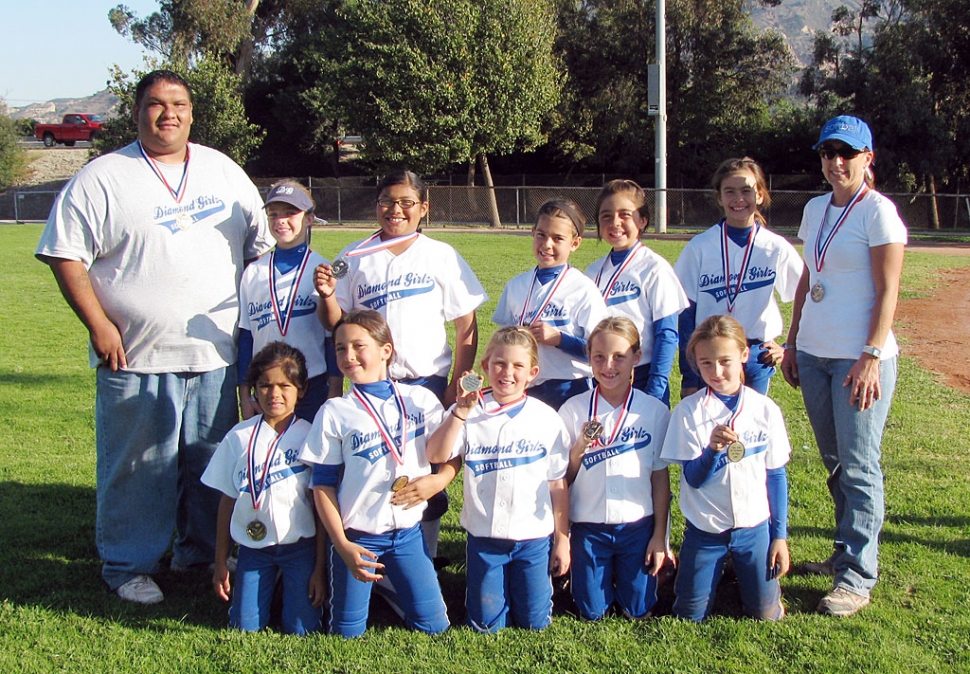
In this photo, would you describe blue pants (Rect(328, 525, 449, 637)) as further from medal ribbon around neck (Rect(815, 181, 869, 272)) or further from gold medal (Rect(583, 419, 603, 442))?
medal ribbon around neck (Rect(815, 181, 869, 272))

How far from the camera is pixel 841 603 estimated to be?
385cm

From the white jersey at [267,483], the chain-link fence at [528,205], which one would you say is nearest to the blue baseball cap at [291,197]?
the white jersey at [267,483]

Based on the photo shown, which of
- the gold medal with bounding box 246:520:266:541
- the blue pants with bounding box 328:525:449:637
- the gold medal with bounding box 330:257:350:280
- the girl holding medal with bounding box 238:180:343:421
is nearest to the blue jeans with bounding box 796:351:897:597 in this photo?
the blue pants with bounding box 328:525:449:637

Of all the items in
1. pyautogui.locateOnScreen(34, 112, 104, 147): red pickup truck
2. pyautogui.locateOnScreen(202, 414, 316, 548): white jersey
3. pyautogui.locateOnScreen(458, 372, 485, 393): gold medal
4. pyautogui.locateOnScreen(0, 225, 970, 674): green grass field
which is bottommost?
pyautogui.locateOnScreen(0, 225, 970, 674): green grass field

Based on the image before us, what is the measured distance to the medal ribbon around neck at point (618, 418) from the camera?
3.82 meters

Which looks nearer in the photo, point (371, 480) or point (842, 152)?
point (371, 480)

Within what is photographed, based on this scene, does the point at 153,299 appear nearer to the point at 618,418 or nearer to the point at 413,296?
the point at 413,296

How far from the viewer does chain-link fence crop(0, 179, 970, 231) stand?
86.3 feet

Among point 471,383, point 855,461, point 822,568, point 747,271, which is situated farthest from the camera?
point 822,568

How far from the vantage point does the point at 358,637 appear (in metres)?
3.70

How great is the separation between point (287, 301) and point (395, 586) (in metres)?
1.40

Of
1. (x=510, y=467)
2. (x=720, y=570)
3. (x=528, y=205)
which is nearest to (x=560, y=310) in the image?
(x=510, y=467)

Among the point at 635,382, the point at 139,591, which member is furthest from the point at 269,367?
the point at 635,382

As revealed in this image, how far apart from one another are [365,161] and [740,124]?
14.7 metres
